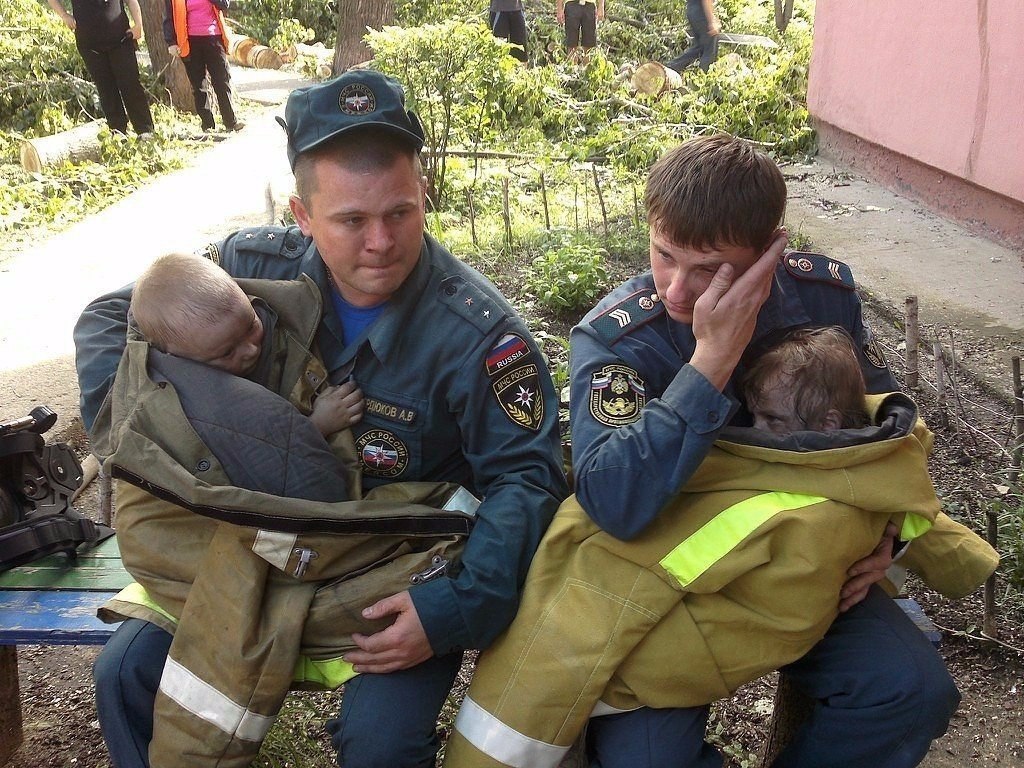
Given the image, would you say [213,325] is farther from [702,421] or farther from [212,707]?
[702,421]

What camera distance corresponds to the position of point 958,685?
9.61ft

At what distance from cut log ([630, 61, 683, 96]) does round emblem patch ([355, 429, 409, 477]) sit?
9.63m

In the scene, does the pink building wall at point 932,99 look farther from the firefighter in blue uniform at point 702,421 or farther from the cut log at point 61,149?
the cut log at point 61,149

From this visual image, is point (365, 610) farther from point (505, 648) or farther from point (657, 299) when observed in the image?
point (657, 299)

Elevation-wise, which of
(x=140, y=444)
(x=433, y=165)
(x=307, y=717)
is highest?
(x=140, y=444)

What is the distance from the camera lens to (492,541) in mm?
2152

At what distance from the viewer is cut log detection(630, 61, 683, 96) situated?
1125 centimetres

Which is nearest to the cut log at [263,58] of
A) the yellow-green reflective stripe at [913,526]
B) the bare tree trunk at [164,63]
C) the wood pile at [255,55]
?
the wood pile at [255,55]

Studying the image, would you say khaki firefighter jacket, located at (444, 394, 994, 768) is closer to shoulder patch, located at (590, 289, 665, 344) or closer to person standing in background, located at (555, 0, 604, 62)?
shoulder patch, located at (590, 289, 665, 344)

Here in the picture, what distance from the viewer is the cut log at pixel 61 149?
9.86 m

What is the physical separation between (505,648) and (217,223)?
656 cm

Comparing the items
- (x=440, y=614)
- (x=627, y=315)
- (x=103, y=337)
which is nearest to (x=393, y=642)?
(x=440, y=614)

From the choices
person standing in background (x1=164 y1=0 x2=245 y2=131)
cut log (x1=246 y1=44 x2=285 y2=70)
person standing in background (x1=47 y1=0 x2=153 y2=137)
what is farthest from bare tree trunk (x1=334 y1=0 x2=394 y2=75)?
cut log (x1=246 y1=44 x2=285 y2=70)

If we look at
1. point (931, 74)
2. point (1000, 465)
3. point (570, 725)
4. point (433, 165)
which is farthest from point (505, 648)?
point (931, 74)
